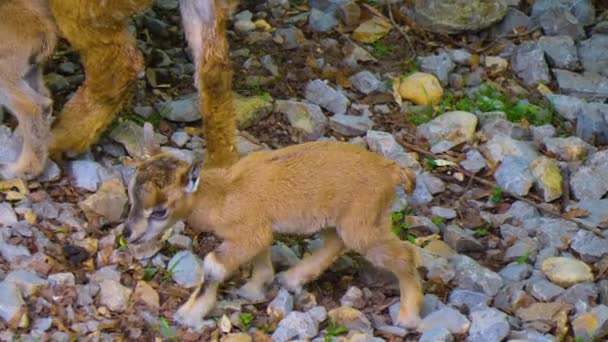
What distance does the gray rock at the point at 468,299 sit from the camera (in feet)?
20.5

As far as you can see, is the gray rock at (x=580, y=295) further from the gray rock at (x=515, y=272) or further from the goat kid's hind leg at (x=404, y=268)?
the goat kid's hind leg at (x=404, y=268)

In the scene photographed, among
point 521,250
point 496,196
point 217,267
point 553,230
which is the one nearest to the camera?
point 217,267

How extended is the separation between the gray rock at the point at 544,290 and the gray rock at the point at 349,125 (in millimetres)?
1770

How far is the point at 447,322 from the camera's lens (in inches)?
238

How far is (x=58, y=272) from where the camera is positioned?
634cm

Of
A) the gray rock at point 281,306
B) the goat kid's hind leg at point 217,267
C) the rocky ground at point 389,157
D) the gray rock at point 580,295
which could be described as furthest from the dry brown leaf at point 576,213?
the goat kid's hind leg at point 217,267

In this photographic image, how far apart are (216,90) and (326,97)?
44.9 inches

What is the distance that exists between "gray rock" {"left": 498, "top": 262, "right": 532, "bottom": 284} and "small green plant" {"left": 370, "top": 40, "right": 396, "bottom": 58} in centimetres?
253

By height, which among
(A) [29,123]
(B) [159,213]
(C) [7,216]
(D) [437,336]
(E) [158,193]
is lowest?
(D) [437,336]

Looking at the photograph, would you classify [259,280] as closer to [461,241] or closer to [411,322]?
[411,322]

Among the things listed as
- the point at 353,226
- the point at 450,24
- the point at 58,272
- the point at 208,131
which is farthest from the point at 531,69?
the point at 58,272

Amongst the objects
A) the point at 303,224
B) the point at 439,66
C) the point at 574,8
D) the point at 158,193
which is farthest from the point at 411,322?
the point at 574,8

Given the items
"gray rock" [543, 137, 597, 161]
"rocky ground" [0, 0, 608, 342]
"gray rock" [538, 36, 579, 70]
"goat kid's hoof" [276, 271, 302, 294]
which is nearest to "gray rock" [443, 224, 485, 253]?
"rocky ground" [0, 0, 608, 342]

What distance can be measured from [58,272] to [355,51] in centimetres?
305
